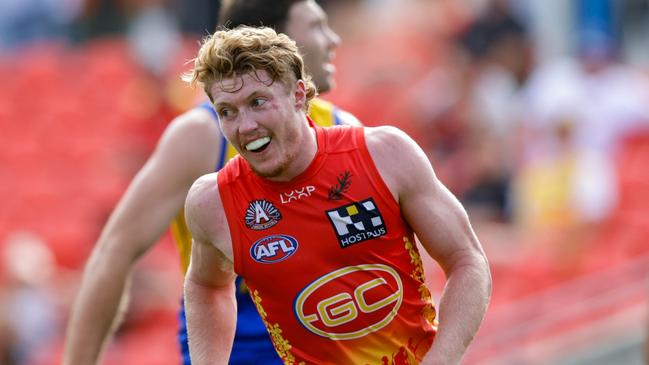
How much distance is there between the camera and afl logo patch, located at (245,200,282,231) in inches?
149

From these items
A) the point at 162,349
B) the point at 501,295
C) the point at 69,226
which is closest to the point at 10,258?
the point at 69,226

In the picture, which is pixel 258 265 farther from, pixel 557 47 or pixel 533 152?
pixel 557 47

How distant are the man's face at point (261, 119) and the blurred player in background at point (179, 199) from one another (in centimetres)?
120

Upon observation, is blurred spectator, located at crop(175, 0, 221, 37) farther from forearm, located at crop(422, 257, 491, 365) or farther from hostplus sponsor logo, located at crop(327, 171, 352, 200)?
forearm, located at crop(422, 257, 491, 365)

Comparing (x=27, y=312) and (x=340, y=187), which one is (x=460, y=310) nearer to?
(x=340, y=187)

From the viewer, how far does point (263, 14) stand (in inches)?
197

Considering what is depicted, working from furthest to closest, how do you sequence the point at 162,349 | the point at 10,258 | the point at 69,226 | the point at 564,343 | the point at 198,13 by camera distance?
1. the point at 198,13
2. the point at 69,226
3. the point at 10,258
4. the point at 162,349
5. the point at 564,343

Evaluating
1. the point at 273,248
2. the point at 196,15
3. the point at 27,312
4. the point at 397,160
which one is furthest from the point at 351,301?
the point at 196,15

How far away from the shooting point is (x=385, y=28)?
1614 centimetres

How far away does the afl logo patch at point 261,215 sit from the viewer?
3.78 m

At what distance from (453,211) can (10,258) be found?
28.1ft

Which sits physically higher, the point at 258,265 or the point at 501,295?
the point at 258,265

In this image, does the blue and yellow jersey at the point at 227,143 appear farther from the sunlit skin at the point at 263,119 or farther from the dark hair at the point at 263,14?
the sunlit skin at the point at 263,119

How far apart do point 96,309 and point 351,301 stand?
168 centimetres
